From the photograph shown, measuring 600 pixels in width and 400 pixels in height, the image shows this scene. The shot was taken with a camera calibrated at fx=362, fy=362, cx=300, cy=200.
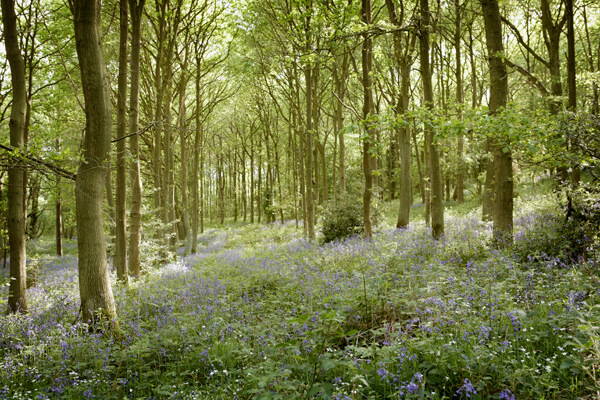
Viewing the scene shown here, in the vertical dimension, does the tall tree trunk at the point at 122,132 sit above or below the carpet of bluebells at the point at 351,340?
above

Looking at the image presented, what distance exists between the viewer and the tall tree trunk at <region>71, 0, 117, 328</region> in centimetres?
572

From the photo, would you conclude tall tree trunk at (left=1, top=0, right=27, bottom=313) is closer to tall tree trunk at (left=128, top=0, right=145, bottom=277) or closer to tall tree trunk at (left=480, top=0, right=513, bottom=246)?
tall tree trunk at (left=128, top=0, right=145, bottom=277)

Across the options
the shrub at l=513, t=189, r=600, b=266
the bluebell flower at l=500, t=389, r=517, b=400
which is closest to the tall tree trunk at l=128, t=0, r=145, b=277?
the bluebell flower at l=500, t=389, r=517, b=400

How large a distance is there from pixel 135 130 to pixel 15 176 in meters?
2.87

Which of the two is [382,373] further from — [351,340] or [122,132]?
[122,132]

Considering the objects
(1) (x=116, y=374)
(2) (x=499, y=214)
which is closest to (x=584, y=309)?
(2) (x=499, y=214)

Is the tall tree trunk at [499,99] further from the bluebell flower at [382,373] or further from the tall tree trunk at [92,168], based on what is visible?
the tall tree trunk at [92,168]

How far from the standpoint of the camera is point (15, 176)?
834 cm

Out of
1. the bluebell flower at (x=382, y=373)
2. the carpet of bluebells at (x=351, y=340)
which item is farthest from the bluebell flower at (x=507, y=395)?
the bluebell flower at (x=382, y=373)

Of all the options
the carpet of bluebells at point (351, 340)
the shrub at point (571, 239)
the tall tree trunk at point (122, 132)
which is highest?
the tall tree trunk at point (122, 132)

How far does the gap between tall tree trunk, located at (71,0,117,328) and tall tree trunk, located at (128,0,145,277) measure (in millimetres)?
3413

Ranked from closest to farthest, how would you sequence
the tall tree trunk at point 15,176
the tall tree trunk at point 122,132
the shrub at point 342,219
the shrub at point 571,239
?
1. the shrub at point 571,239
2. the tall tree trunk at point 15,176
3. the tall tree trunk at point 122,132
4. the shrub at point 342,219

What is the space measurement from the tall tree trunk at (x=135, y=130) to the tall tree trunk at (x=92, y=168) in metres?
3.41

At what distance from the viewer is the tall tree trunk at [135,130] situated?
986 cm
